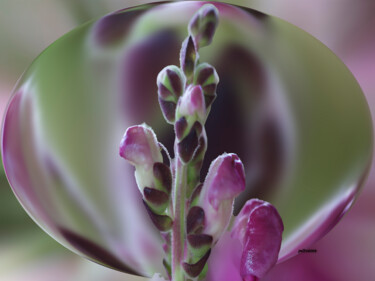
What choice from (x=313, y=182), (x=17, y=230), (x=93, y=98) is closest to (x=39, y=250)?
(x=17, y=230)

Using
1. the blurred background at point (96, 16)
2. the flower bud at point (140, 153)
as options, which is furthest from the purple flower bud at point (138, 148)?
the blurred background at point (96, 16)

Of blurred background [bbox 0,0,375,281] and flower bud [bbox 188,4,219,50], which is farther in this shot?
blurred background [bbox 0,0,375,281]

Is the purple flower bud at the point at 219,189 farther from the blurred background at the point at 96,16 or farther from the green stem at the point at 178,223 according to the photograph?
the blurred background at the point at 96,16

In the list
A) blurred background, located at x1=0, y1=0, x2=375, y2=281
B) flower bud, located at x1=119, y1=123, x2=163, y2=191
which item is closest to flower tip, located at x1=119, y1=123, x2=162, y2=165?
flower bud, located at x1=119, y1=123, x2=163, y2=191

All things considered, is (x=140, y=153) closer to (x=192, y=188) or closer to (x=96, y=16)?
(x=192, y=188)

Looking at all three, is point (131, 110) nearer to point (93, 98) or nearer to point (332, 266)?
point (93, 98)

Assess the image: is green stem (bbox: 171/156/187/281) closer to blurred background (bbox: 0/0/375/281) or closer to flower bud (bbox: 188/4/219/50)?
flower bud (bbox: 188/4/219/50)
